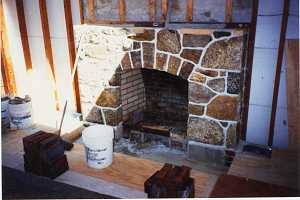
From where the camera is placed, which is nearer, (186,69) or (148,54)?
(186,69)

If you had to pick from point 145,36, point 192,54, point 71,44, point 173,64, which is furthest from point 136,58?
point 71,44

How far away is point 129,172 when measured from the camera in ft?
11.3

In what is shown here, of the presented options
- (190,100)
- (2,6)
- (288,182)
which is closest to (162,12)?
(190,100)

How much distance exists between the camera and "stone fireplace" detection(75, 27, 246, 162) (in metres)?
3.61

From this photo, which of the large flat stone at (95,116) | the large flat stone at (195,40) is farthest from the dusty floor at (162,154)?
the large flat stone at (195,40)

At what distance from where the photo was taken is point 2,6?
511cm

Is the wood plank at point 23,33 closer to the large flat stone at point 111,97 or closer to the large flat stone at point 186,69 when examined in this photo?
the large flat stone at point 111,97

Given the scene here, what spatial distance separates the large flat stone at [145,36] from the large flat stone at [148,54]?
6 cm

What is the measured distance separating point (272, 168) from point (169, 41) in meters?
1.84

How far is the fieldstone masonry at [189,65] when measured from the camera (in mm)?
3582

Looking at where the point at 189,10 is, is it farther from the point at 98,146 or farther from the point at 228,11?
the point at 98,146

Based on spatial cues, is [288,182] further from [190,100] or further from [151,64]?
[151,64]

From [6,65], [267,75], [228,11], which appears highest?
[228,11]

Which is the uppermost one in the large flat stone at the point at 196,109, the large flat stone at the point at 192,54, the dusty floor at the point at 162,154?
the large flat stone at the point at 192,54
